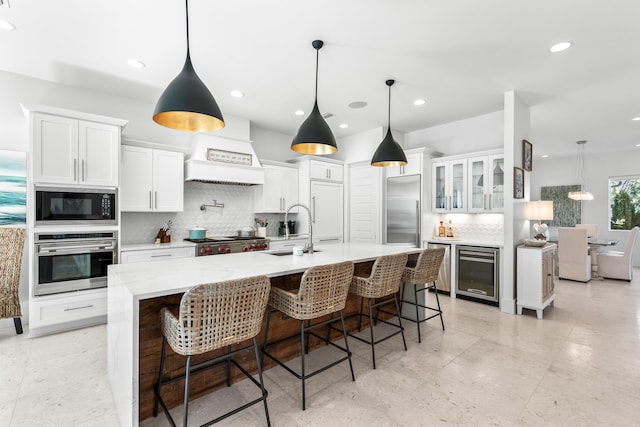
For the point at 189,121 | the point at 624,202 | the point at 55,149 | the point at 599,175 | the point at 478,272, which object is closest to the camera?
the point at 189,121

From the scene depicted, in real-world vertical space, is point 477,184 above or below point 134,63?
below

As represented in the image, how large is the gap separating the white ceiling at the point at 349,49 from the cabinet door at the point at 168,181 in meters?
0.83

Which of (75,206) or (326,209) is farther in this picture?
(326,209)

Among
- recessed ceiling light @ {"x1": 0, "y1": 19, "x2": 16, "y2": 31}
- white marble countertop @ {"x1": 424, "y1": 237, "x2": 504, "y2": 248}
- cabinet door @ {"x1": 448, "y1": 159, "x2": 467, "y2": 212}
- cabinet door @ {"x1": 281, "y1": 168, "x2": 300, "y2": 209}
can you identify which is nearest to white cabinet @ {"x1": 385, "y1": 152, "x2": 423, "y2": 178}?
cabinet door @ {"x1": 448, "y1": 159, "x2": 467, "y2": 212}

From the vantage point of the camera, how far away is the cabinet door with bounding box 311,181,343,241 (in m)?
5.58

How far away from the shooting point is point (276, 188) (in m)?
5.40

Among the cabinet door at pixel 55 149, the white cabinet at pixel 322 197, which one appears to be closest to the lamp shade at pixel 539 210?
the white cabinet at pixel 322 197

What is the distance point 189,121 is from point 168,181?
7.20 feet

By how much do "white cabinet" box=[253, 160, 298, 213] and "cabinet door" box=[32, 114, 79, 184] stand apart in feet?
8.18

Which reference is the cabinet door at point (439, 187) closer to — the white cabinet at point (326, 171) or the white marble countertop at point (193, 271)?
the white cabinet at point (326, 171)

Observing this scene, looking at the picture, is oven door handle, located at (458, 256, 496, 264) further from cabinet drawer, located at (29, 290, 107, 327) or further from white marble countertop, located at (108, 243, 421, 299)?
cabinet drawer, located at (29, 290, 107, 327)

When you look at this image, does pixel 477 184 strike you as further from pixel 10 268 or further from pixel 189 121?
pixel 10 268

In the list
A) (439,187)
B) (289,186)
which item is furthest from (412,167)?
(289,186)

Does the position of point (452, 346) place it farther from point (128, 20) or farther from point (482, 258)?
point (128, 20)
